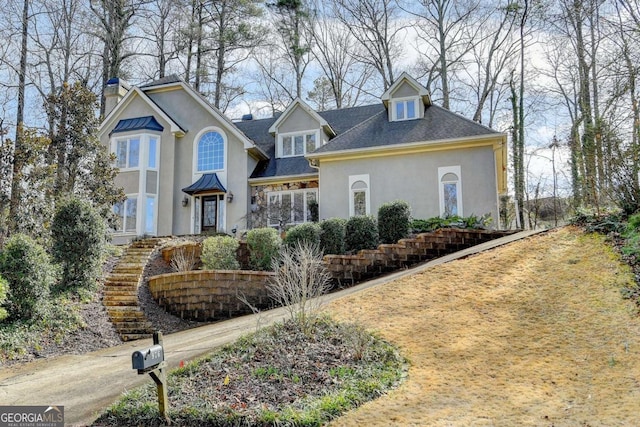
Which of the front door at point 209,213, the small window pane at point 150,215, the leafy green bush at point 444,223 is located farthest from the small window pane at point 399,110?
the small window pane at point 150,215

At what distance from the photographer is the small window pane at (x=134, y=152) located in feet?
60.0

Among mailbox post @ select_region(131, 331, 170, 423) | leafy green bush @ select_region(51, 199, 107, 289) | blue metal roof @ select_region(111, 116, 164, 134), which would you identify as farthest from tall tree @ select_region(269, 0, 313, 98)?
mailbox post @ select_region(131, 331, 170, 423)

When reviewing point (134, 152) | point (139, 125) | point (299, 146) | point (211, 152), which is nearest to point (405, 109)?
point (299, 146)

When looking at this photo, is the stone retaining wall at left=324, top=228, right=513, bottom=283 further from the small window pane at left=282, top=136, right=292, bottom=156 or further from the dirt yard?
the small window pane at left=282, top=136, right=292, bottom=156

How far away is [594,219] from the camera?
33.6 feet

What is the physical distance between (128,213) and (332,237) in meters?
9.92

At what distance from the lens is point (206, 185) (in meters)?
17.9

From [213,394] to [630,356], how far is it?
441 cm

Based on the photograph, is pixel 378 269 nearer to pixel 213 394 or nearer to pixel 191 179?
pixel 213 394

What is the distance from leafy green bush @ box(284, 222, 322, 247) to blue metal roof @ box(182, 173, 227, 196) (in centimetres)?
709

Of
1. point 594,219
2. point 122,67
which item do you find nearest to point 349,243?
point 594,219

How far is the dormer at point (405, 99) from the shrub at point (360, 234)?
642 cm

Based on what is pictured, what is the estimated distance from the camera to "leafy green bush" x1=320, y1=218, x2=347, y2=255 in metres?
11.8

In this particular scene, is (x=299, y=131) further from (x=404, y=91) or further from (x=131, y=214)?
(x=131, y=214)
